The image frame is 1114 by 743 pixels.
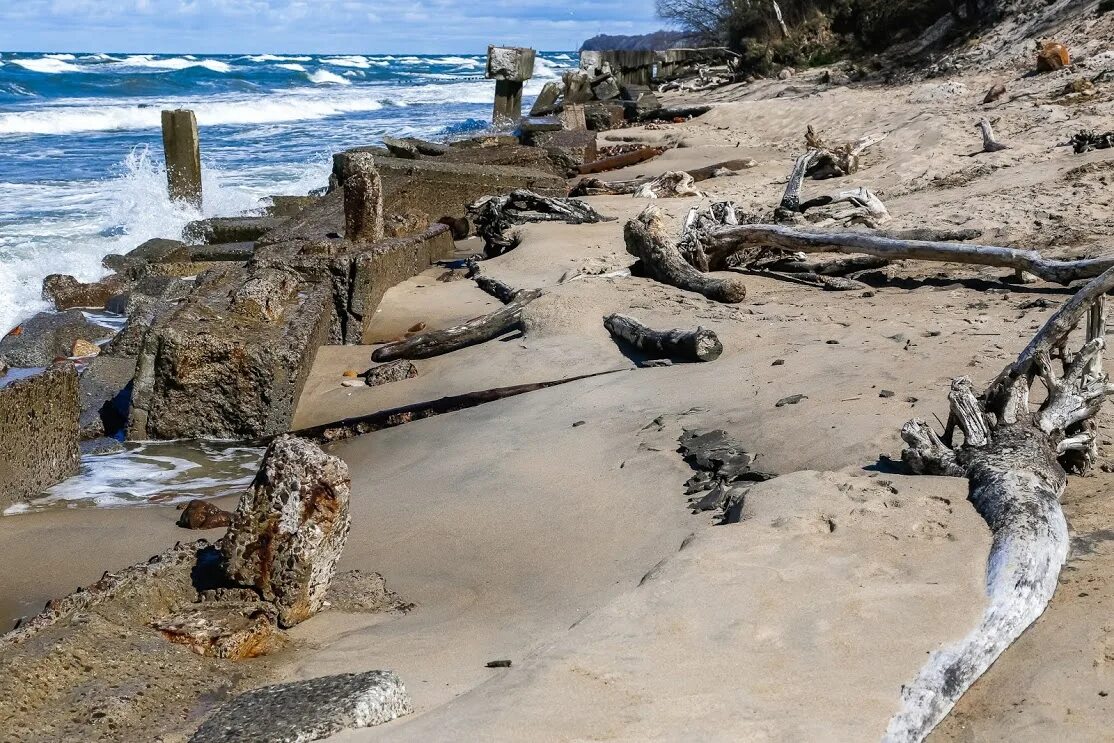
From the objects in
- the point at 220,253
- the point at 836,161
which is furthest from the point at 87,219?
the point at 836,161

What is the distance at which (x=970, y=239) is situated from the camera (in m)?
7.39

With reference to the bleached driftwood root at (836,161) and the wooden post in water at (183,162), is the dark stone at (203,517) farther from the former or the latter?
the wooden post in water at (183,162)

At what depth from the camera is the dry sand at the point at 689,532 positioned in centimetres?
260

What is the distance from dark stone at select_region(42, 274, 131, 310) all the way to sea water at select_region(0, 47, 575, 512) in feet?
0.56

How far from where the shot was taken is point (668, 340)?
6.01 m

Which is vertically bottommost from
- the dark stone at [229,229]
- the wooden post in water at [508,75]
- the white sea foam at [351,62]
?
the dark stone at [229,229]

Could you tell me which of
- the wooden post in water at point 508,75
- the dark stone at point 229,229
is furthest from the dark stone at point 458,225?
the wooden post in water at point 508,75

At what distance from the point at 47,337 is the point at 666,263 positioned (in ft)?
14.8

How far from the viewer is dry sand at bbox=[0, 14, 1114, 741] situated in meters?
2.60

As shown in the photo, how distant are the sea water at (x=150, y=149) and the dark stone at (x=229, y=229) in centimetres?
101

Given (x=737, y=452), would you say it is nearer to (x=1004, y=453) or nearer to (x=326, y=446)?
(x=1004, y=453)

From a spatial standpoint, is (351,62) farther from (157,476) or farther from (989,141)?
(157,476)

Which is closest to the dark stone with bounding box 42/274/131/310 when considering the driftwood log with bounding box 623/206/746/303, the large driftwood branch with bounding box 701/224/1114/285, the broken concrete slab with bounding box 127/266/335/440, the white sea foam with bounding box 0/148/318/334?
the white sea foam with bounding box 0/148/318/334

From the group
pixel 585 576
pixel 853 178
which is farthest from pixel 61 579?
pixel 853 178
